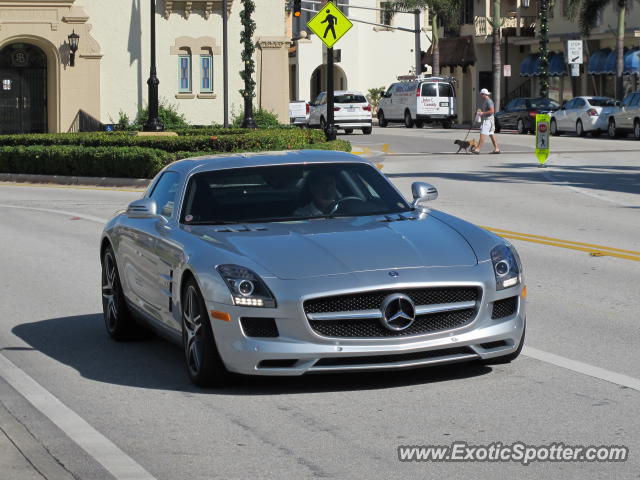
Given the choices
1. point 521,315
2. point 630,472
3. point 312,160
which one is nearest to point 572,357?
point 521,315

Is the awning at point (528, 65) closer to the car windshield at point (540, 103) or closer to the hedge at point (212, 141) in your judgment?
the car windshield at point (540, 103)

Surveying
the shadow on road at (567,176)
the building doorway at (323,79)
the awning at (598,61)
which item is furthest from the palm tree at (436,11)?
the shadow on road at (567,176)

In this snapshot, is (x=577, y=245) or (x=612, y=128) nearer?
(x=577, y=245)

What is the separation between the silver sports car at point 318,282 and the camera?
25.4 ft

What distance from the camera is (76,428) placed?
23.7 feet

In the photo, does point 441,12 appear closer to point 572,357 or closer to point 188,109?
point 188,109

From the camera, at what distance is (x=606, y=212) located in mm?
20766

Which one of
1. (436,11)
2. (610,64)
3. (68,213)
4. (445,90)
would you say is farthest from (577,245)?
(436,11)

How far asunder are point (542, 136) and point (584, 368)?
24173 mm

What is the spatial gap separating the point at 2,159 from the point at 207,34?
1627 centimetres

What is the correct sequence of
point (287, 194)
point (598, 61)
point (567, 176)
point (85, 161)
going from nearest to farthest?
point (287, 194)
point (567, 176)
point (85, 161)
point (598, 61)

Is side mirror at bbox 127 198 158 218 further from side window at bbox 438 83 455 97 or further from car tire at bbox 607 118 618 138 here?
side window at bbox 438 83 455 97

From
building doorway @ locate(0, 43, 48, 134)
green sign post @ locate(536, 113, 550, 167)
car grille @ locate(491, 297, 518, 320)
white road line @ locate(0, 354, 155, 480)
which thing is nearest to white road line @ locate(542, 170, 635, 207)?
green sign post @ locate(536, 113, 550, 167)

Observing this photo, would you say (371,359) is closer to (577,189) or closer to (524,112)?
(577,189)
